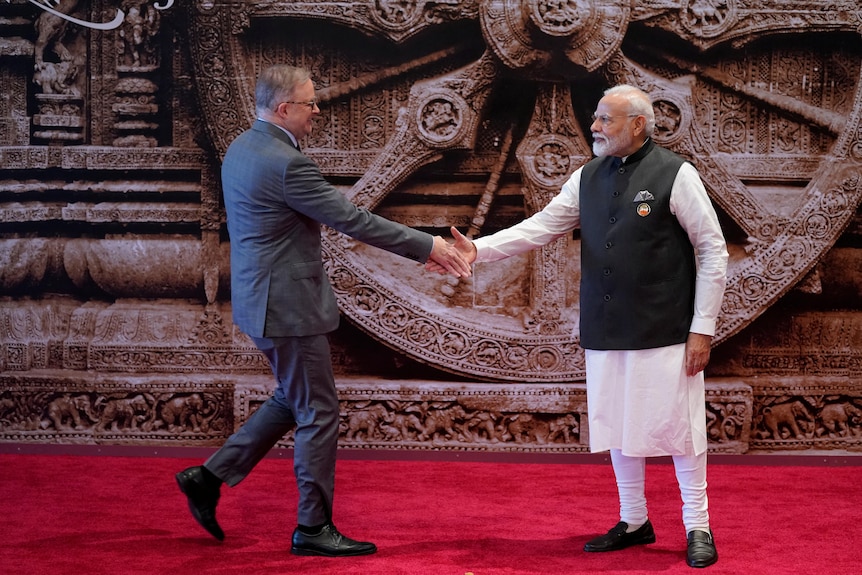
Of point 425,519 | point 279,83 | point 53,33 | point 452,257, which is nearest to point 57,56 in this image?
point 53,33

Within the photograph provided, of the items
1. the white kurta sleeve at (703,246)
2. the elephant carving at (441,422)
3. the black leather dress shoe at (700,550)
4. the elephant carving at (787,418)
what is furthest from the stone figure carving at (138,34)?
the elephant carving at (787,418)

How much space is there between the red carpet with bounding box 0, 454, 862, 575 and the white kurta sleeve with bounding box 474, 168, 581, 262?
106cm

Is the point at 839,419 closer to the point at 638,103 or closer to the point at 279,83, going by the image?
the point at 638,103

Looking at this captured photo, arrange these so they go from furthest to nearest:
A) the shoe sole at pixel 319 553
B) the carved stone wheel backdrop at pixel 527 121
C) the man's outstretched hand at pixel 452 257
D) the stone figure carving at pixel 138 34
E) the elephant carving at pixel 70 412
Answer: the elephant carving at pixel 70 412 → the stone figure carving at pixel 138 34 → the carved stone wheel backdrop at pixel 527 121 → the man's outstretched hand at pixel 452 257 → the shoe sole at pixel 319 553

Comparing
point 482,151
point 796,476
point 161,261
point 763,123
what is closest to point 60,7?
point 161,261

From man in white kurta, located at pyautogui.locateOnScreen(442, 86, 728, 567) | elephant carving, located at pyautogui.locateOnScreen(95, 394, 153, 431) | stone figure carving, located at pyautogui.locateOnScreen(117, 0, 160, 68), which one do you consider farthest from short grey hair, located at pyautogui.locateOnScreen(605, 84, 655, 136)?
elephant carving, located at pyautogui.locateOnScreen(95, 394, 153, 431)

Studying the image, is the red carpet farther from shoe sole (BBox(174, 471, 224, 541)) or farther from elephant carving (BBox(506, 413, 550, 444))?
elephant carving (BBox(506, 413, 550, 444))

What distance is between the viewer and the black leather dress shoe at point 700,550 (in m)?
3.17

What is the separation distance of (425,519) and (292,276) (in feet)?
3.84

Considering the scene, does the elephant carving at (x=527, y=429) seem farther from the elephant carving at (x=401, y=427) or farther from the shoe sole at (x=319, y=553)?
the shoe sole at (x=319, y=553)

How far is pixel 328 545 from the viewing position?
3.28 meters

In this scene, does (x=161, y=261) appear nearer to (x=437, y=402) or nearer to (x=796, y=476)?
(x=437, y=402)

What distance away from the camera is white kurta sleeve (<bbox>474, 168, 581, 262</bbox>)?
11.7 feet

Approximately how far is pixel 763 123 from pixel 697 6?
2.22 feet
